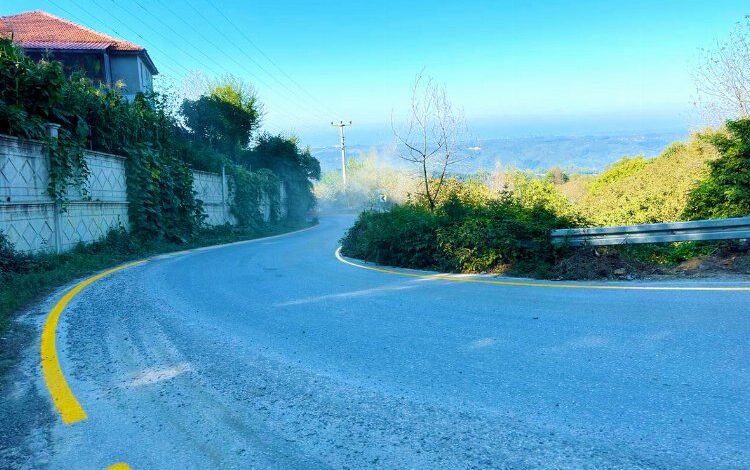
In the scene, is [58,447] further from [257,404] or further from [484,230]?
[484,230]

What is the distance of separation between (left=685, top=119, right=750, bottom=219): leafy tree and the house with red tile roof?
32.3 metres

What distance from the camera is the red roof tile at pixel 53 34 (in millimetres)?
30609

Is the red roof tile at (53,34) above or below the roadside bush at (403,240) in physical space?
above

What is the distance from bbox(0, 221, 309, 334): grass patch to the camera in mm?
8375

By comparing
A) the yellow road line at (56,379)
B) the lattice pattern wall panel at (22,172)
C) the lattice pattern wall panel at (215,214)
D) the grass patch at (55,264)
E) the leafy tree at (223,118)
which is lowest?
the yellow road line at (56,379)

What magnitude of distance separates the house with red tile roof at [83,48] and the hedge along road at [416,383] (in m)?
30.0

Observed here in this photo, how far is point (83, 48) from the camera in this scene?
101 feet

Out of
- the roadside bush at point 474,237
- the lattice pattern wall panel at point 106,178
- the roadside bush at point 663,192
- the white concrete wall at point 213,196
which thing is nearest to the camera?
the roadside bush at point 474,237

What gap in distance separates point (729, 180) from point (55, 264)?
51.2 ft

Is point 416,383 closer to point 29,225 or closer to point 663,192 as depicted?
point 29,225

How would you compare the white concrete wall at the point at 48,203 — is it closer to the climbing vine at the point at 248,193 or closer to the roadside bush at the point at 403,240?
the roadside bush at the point at 403,240

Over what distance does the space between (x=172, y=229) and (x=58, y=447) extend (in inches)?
771

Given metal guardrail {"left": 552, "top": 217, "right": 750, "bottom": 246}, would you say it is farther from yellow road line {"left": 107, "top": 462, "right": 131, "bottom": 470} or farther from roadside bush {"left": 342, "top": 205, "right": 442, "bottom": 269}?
yellow road line {"left": 107, "top": 462, "right": 131, "bottom": 470}

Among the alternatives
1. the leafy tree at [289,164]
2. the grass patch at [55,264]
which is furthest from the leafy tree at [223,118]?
the grass patch at [55,264]
